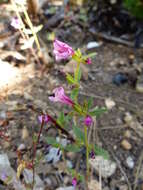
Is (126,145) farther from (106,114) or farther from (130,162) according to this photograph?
(106,114)

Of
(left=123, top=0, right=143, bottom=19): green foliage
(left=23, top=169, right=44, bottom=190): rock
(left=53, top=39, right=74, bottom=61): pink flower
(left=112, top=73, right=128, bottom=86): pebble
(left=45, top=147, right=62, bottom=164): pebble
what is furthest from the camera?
(left=123, top=0, right=143, bottom=19): green foliage

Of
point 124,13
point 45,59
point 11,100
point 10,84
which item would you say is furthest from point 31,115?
point 124,13

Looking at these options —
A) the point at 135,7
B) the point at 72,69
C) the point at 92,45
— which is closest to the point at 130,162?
the point at 72,69

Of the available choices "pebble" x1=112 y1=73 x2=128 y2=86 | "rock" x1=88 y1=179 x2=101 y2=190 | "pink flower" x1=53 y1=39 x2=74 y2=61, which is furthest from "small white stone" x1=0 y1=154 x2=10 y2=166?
"pebble" x1=112 y1=73 x2=128 y2=86

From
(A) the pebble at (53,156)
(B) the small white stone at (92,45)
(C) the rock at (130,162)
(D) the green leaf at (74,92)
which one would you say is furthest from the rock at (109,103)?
(D) the green leaf at (74,92)

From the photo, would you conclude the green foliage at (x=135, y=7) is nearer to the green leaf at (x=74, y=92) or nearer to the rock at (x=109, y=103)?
the rock at (x=109, y=103)

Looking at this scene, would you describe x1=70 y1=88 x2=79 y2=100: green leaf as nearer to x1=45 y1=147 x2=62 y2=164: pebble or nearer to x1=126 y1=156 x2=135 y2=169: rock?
x1=45 y1=147 x2=62 y2=164: pebble
